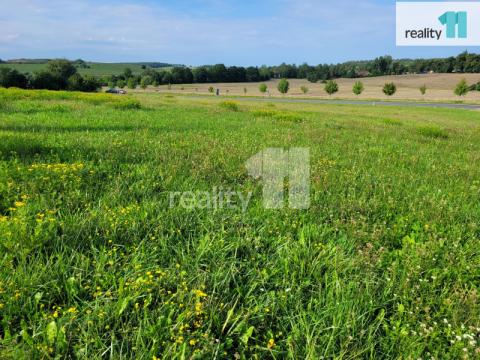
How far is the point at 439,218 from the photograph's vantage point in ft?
14.2

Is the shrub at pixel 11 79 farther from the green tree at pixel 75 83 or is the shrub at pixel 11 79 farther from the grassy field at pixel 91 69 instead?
the grassy field at pixel 91 69

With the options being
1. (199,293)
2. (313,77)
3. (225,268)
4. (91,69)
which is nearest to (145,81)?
(313,77)

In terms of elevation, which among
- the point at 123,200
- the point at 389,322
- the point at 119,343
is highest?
the point at 123,200

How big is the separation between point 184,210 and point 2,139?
16.2ft

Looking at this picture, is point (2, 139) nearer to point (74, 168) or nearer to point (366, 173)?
point (74, 168)

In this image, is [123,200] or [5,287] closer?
[5,287]

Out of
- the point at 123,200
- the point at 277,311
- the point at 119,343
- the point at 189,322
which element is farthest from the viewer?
the point at 123,200

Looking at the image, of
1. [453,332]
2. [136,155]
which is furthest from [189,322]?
[136,155]

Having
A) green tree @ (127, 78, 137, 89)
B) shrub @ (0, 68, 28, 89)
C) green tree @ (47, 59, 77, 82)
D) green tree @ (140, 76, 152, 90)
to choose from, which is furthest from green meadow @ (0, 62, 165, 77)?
green tree @ (140, 76, 152, 90)
